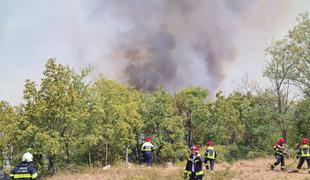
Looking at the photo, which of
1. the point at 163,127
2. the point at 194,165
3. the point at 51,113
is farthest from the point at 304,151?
the point at 163,127

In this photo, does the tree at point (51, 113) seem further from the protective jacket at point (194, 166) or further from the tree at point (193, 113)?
the tree at point (193, 113)

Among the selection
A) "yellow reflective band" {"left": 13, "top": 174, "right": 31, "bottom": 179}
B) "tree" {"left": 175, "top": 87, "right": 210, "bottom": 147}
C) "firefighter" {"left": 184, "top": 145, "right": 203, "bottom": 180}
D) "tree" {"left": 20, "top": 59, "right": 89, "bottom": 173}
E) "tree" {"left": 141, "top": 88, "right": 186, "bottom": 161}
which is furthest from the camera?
"tree" {"left": 175, "top": 87, "right": 210, "bottom": 147}

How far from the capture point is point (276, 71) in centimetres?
2802

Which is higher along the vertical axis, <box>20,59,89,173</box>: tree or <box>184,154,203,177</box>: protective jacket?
<box>20,59,89,173</box>: tree

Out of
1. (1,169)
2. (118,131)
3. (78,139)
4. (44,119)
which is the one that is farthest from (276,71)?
(1,169)

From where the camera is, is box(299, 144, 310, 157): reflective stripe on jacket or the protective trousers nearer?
box(299, 144, 310, 157): reflective stripe on jacket

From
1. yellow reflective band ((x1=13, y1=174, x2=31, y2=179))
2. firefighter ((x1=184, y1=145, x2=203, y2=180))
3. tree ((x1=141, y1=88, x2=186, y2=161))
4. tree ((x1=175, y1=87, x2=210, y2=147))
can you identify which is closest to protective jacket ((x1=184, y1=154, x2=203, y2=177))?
firefighter ((x1=184, y1=145, x2=203, y2=180))

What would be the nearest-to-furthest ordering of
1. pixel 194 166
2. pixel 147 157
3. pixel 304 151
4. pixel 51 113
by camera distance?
pixel 194 166 → pixel 304 151 → pixel 147 157 → pixel 51 113

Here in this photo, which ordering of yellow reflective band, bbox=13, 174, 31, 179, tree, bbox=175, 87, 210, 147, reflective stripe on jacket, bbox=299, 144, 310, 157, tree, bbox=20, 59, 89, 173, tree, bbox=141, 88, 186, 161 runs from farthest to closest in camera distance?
tree, bbox=175, 87, 210, 147 → tree, bbox=141, 88, 186, 161 → tree, bbox=20, 59, 89, 173 → reflective stripe on jacket, bbox=299, 144, 310, 157 → yellow reflective band, bbox=13, 174, 31, 179

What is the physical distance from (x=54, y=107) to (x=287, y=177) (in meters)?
14.7

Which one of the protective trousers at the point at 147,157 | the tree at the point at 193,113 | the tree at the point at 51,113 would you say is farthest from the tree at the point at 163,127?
the protective trousers at the point at 147,157

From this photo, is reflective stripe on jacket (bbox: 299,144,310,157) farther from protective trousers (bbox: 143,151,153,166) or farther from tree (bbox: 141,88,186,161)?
tree (bbox: 141,88,186,161)

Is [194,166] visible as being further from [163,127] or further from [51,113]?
[163,127]

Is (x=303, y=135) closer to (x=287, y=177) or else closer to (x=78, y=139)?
(x=287, y=177)
